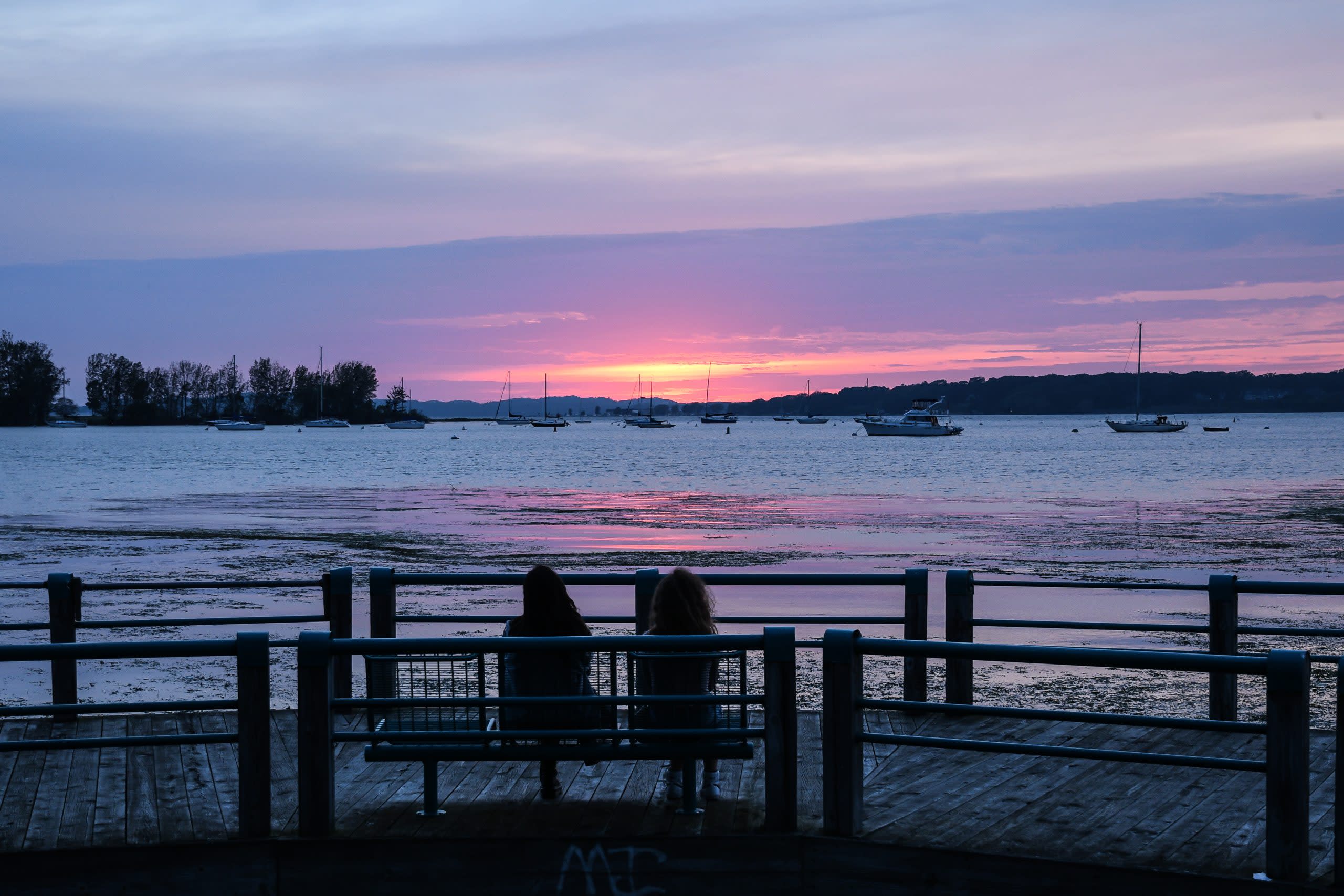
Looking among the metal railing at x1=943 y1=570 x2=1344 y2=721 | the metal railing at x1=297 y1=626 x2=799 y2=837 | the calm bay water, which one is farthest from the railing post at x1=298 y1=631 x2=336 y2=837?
the calm bay water

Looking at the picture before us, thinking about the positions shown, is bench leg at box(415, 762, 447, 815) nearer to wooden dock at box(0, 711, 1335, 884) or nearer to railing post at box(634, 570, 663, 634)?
wooden dock at box(0, 711, 1335, 884)

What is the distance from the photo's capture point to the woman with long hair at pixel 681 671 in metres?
6.32

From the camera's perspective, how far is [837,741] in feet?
19.5

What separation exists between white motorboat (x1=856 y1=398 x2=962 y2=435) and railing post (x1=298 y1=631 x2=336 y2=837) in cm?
17508

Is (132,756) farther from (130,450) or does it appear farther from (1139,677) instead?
(130,450)

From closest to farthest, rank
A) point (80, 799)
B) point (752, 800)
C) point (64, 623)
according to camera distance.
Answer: point (752, 800)
point (80, 799)
point (64, 623)

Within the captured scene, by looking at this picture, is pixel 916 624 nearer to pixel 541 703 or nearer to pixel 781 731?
pixel 781 731

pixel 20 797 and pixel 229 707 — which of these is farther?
pixel 20 797

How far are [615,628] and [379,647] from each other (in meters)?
11.7

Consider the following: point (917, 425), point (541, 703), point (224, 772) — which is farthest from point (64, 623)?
point (917, 425)

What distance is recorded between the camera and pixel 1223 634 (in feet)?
26.8

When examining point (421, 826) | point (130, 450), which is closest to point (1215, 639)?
point (421, 826)

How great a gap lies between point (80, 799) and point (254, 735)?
1635 millimetres

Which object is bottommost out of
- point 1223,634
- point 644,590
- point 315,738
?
point 315,738
